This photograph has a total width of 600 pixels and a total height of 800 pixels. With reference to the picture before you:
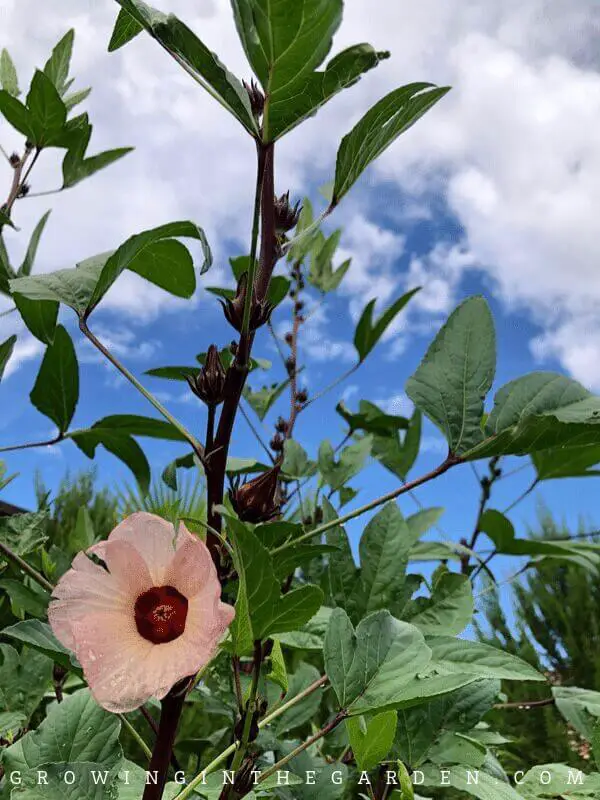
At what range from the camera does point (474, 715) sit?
715mm

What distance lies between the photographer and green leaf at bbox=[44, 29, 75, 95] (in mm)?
1298

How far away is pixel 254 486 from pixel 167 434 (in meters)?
0.42

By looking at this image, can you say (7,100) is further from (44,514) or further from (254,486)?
(254,486)

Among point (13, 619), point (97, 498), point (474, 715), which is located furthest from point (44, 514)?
point (97, 498)

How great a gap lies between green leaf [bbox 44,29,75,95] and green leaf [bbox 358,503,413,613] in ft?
3.25

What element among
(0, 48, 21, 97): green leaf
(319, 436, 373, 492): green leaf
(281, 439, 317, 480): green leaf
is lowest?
(319, 436, 373, 492): green leaf

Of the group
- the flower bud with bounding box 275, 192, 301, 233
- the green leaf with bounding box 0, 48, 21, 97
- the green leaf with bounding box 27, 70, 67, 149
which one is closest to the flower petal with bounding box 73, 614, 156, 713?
the flower bud with bounding box 275, 192, 301, 233

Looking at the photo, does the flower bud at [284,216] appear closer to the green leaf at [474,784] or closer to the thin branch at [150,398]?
the thin branch at [150,398]

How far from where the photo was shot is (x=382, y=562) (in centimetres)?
74

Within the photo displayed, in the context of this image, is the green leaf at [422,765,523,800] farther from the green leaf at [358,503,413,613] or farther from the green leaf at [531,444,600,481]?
the green leaf at [531,444,600,481]

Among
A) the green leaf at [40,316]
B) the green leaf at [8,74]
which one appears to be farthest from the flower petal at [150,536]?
the green leaf at [8,74]

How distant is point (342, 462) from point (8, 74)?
930 mm

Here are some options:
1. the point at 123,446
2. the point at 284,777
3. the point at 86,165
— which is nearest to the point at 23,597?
the point at 123,446

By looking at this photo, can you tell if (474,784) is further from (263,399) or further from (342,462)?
(263,399)
